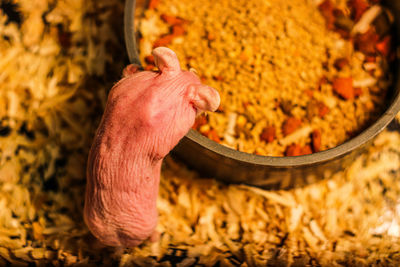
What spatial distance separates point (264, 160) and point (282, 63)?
40cm

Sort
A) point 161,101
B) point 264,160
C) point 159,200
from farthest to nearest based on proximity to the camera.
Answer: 1. point 159,200
2. point 264,160
3. point 161,101

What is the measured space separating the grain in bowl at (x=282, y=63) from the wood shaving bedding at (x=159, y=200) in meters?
0.17

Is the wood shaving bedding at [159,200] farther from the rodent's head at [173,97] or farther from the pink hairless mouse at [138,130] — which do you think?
the rodent's head at [173,97]

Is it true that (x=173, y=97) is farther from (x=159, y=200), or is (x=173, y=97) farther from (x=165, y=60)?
(x=159, y=200)

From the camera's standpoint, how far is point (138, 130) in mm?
874

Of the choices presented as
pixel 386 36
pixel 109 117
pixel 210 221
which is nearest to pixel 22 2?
pixel 109 117

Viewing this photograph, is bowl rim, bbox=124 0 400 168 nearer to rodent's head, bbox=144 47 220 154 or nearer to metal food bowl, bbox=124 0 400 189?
metal food bowl, bbox=124 0 400 189

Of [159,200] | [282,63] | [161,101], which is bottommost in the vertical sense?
[159,200]

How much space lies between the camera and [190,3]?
1.39 m

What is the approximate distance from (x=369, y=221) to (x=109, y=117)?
0.96m

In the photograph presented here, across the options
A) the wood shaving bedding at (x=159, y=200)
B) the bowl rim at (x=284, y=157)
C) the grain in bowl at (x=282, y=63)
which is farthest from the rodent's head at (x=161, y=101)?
the wood shaving bedding at (x=159, y=200)

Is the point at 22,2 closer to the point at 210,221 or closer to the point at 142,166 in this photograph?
the point at 142,166

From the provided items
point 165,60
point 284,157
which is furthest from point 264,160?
point 165,60

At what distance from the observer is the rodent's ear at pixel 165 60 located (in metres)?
0.88
